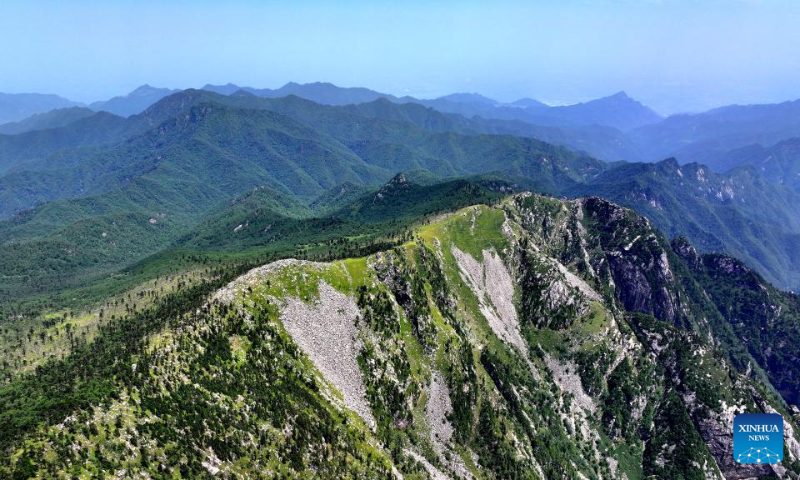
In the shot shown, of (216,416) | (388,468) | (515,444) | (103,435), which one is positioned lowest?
(515,444)

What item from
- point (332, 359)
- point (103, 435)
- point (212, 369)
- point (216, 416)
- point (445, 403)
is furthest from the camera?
point (445, 403)

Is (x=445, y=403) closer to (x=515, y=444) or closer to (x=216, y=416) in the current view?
(x=515, y=444)

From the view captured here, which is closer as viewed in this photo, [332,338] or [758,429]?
[758,429]

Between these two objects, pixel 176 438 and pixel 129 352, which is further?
pixel 129 352

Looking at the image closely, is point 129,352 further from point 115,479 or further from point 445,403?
point 445,403

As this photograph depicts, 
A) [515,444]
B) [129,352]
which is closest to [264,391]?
[129,352]

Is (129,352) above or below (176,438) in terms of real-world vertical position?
above

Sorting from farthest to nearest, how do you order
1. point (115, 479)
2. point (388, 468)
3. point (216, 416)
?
point (388, 468), point (216, 416), point (115, 479)

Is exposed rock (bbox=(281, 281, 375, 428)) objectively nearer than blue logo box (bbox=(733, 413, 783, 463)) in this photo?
No

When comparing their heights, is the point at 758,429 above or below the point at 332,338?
below

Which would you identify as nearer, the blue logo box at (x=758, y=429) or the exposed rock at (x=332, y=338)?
the blue logo box at (x=758, y=429)
